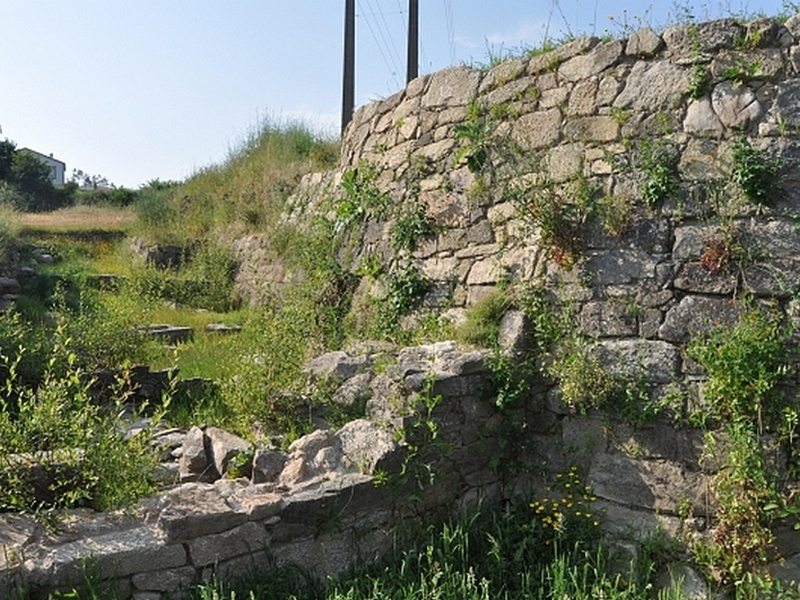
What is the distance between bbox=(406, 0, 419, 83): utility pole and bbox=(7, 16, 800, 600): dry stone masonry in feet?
24.2

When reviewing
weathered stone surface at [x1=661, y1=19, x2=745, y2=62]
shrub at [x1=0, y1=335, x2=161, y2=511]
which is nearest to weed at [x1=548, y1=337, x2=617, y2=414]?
weathered stone surface at [x1=661, y1=19, x2=745, y2=62]

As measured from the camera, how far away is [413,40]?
1285 cm

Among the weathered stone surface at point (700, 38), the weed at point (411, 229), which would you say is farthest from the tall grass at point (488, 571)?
the weathered stone surface at point (700, 38)

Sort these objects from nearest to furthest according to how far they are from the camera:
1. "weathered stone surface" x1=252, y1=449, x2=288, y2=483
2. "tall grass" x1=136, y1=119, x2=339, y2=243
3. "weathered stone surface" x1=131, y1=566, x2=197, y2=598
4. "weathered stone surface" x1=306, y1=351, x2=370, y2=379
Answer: "weathered stone surface" x1=131, y1=566, x2=197, y2=598, "weathered stone surface" x1=252, y1=449, x2=288, y2=483, "weathered stone surface" x1=306, y1=351, x2=370, y2=379, "tall grass" x1=136, y1=119, x2=339, y2=243

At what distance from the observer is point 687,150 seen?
4988 mm

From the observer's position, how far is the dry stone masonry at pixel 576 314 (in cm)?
405

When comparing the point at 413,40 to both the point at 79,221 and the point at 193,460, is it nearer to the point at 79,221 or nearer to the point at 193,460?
the point at 193,460

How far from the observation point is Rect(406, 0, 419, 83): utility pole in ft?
42.2

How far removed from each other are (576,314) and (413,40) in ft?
29.7

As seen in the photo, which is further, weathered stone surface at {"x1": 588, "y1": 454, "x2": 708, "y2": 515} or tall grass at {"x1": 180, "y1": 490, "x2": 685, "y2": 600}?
weathered stone surface at {"x1": 588, "y1": 454, "x2": 708, "y2": 515}

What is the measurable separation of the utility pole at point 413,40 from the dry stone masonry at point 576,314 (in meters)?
7.38

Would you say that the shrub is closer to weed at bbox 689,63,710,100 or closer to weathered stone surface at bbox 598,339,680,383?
weathered stone surface at bbox 598,339,680,383

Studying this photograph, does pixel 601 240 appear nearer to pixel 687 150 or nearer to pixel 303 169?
pixel 687 150

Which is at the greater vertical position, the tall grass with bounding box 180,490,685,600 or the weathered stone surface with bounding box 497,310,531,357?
the weathered stone surface with bounding box 497,310,531,357
